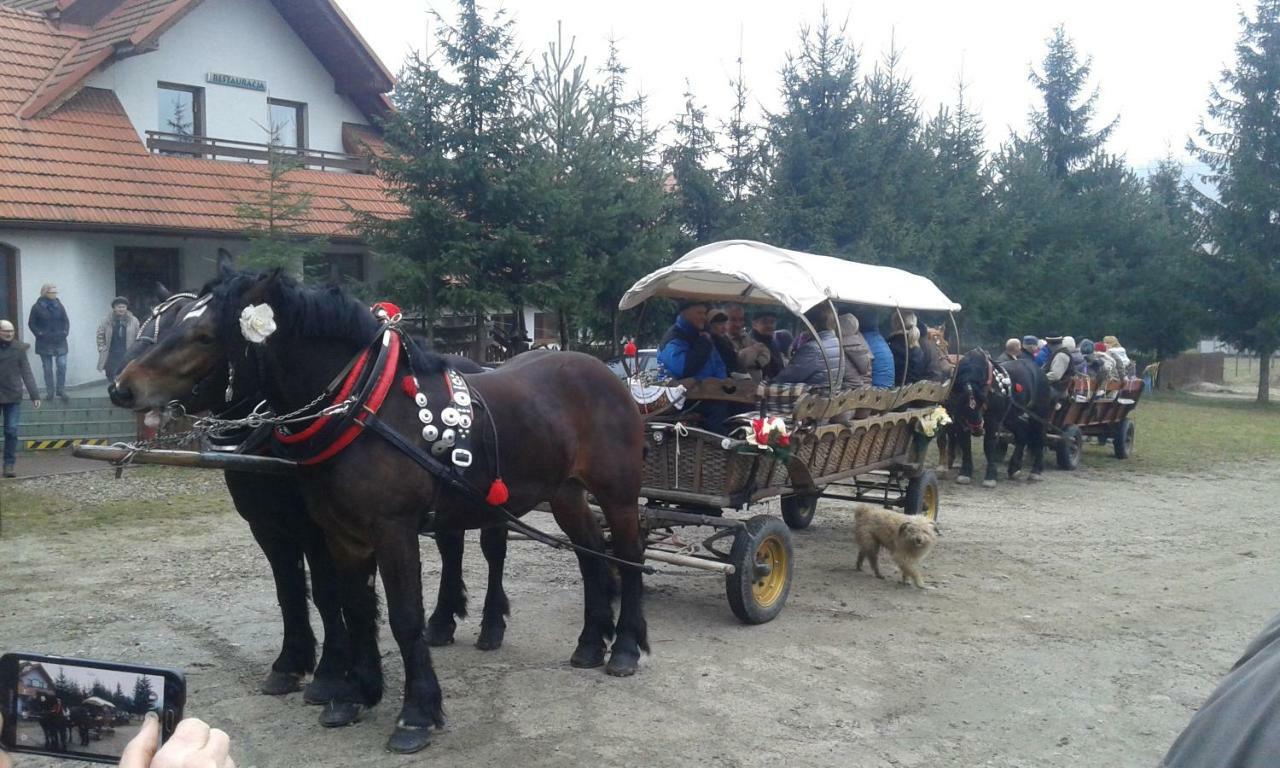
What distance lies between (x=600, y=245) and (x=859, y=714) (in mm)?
10146

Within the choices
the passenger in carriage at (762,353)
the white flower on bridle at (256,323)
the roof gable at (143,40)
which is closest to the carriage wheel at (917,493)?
the passenger in carriage at (762,353)

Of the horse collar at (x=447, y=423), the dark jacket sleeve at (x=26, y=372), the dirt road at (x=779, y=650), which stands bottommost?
the dirt road at (x=779, y=650)

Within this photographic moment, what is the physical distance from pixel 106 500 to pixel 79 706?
1032cm

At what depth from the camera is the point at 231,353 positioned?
461cm

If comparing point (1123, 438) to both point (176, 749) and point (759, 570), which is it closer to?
point (759, 570)

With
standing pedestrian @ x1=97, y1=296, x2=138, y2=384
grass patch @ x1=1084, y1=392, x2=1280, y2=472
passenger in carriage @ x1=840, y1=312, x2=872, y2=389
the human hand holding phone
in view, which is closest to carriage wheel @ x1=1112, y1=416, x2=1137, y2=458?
grass patch @ x1=1084, y1=392, x2=1280, y2=472

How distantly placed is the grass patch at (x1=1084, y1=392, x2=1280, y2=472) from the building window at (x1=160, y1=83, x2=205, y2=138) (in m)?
15.3

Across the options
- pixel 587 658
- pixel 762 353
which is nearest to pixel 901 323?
pixel 762 353

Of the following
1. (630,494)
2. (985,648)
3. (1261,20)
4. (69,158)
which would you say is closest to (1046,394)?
(985,648)

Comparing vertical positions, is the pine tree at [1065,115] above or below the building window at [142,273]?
above

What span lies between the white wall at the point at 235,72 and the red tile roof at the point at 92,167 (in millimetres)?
479

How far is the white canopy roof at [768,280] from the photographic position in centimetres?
729

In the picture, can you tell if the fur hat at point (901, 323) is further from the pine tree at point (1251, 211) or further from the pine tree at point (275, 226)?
the pine tree at point (1251, 211)

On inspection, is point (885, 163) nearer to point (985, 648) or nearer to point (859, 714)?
point (985, 648)
